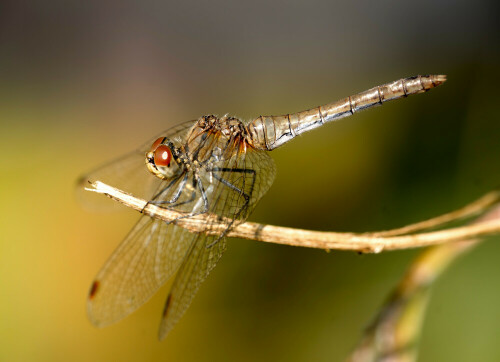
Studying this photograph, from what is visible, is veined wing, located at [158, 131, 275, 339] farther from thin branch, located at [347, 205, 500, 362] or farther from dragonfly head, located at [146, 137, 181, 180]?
thin branch, located at [347, 205, 500, 362]

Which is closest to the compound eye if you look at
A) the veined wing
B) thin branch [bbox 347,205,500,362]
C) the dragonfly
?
the dragonfly

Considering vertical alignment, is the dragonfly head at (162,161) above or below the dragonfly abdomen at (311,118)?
below

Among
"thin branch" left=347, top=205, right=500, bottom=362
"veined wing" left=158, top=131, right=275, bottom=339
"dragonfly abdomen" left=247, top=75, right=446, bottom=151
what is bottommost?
"thin branch" left=347, top=205, right=500, bottom=362

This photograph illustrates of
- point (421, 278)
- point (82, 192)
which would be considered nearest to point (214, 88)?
point (82, 192)

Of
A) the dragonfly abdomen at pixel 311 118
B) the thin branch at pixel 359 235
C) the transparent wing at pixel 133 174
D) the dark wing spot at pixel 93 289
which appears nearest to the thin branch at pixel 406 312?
the thin branch at pixel 359 235

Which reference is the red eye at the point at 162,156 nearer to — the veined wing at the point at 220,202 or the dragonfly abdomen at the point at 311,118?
the veined wing at the point at 220,202

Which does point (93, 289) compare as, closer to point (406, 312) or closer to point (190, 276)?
point (190, 276)
